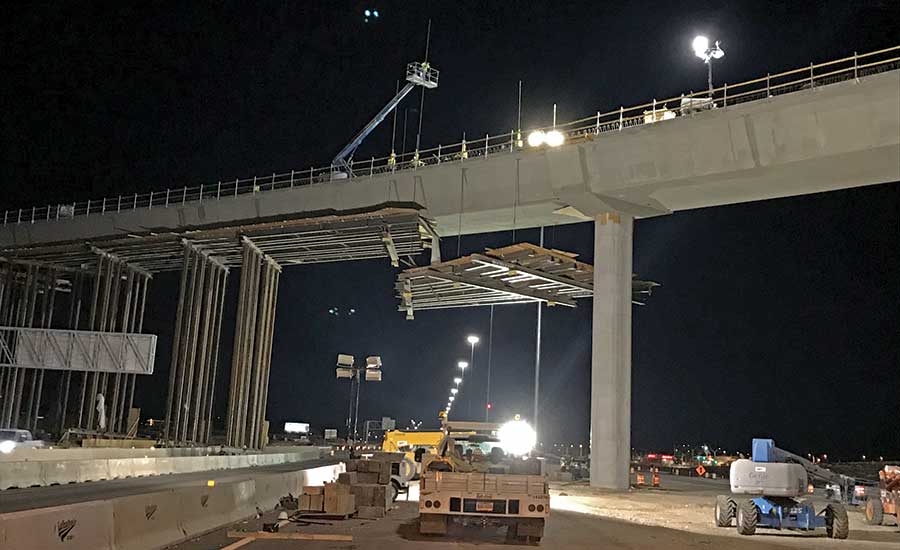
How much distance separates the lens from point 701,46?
3469cm

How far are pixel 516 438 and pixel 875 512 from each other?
11650 millimetres

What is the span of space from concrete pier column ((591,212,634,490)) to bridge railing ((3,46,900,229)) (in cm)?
440

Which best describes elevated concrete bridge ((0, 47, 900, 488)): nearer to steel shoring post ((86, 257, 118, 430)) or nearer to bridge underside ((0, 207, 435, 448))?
bridge underside ((0, 207, 435, 448))

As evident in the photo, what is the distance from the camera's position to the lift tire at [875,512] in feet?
75.8

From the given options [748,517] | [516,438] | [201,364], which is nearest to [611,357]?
[748,517]

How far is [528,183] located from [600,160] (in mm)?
3485

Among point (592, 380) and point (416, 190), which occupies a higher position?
point (416, 190)

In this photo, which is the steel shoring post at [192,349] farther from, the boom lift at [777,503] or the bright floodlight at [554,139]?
the boom lift at [777,503]

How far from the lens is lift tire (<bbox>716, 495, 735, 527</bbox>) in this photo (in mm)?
18953

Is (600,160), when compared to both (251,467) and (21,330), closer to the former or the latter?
(251,467)

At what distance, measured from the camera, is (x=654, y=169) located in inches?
1270

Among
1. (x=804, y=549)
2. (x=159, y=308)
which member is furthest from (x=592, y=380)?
(x=159, y=308)

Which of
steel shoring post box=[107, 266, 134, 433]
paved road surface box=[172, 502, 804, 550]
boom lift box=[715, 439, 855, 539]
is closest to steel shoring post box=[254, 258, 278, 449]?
steel shoring post box=[107, 266, 134, 433]

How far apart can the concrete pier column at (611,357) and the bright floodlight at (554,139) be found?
3.90 metres
